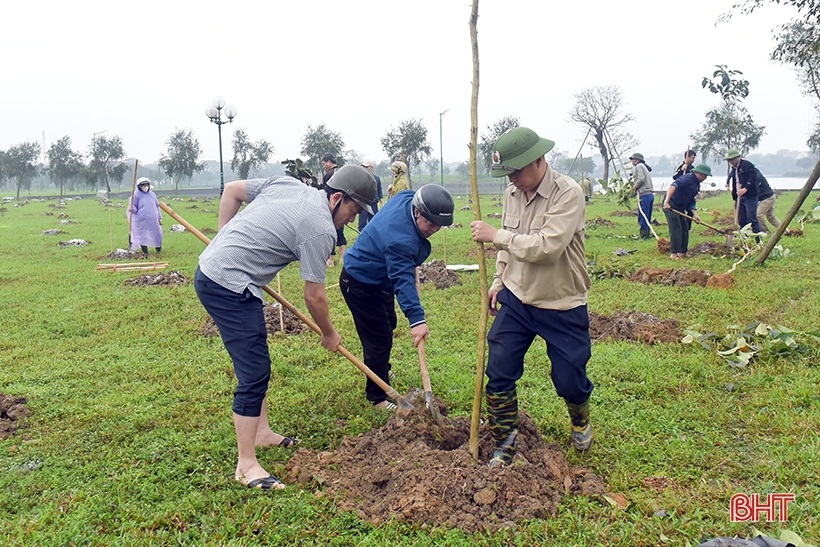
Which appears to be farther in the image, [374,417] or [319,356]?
[319,356]

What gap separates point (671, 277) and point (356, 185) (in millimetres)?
6254

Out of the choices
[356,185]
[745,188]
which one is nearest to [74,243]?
[356,185]

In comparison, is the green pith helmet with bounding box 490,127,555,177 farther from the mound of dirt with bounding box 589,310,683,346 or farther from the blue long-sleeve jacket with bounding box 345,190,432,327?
the mound of dirt with bounding box 589,310,683,346

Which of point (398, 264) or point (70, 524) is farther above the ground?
point (398, 264)

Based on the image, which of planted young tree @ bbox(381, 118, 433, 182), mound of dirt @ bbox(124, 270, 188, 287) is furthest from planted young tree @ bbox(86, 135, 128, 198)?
mound of dirt @ bbox(124, 270, 188, 287)

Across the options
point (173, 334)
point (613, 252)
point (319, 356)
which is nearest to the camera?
point (319, 356)

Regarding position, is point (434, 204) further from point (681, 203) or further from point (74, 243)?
point (74, 243)

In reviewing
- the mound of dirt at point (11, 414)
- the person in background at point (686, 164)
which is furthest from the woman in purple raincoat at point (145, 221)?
the person in background at point (686, 164)

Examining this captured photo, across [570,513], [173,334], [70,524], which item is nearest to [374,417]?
[570,513]

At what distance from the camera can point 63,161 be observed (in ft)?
171

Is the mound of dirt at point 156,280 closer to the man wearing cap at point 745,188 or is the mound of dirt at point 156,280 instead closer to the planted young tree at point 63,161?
the man wearing cap at point 745,188

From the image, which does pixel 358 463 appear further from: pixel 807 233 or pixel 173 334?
pixel 807 233

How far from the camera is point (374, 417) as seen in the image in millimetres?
4227

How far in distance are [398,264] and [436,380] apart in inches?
59.6
